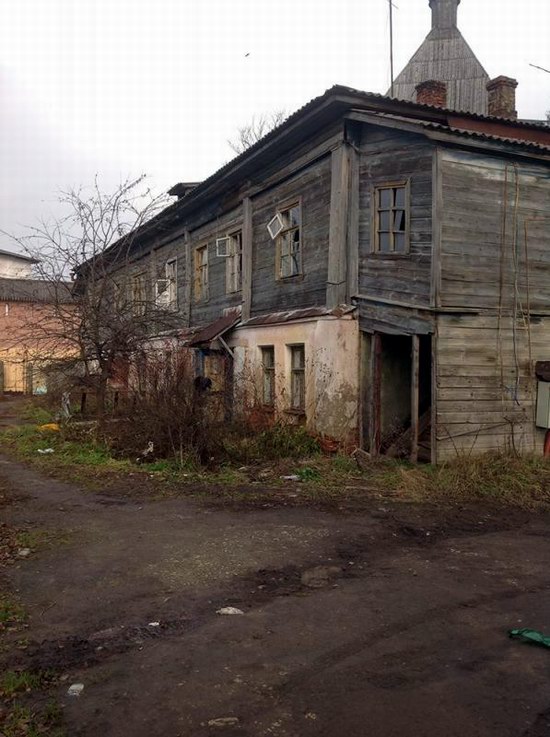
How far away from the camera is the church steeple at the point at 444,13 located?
26.9 metres

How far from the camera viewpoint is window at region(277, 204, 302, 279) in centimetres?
1282

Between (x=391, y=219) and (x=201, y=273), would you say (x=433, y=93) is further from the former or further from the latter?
(x=201, y=273)

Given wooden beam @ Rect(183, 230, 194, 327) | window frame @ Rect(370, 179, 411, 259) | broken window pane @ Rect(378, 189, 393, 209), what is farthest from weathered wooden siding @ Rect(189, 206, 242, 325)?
broken window pane @ Rect(378, 189, 393, 209)

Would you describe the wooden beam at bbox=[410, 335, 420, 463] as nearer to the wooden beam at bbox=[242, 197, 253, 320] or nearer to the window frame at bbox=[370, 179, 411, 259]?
the window frame at bbox=[370, 179, 411, 259]

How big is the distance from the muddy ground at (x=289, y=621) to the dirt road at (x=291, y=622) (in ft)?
0.05

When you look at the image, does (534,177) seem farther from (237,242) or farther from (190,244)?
(190,244)

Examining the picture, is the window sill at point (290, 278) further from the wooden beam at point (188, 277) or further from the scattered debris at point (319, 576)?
the scattered debris at point (319, 576)

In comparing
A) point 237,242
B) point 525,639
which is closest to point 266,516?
point 525,639

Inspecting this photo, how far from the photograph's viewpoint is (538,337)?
10266 millimetres

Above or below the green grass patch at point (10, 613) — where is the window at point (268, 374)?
above

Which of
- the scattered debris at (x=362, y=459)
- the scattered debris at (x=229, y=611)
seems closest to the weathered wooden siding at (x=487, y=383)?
the scattered debris at (x=362, y=459)

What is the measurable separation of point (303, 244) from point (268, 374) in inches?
120

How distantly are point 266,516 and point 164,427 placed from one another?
140 inches

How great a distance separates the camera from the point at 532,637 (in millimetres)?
4012
